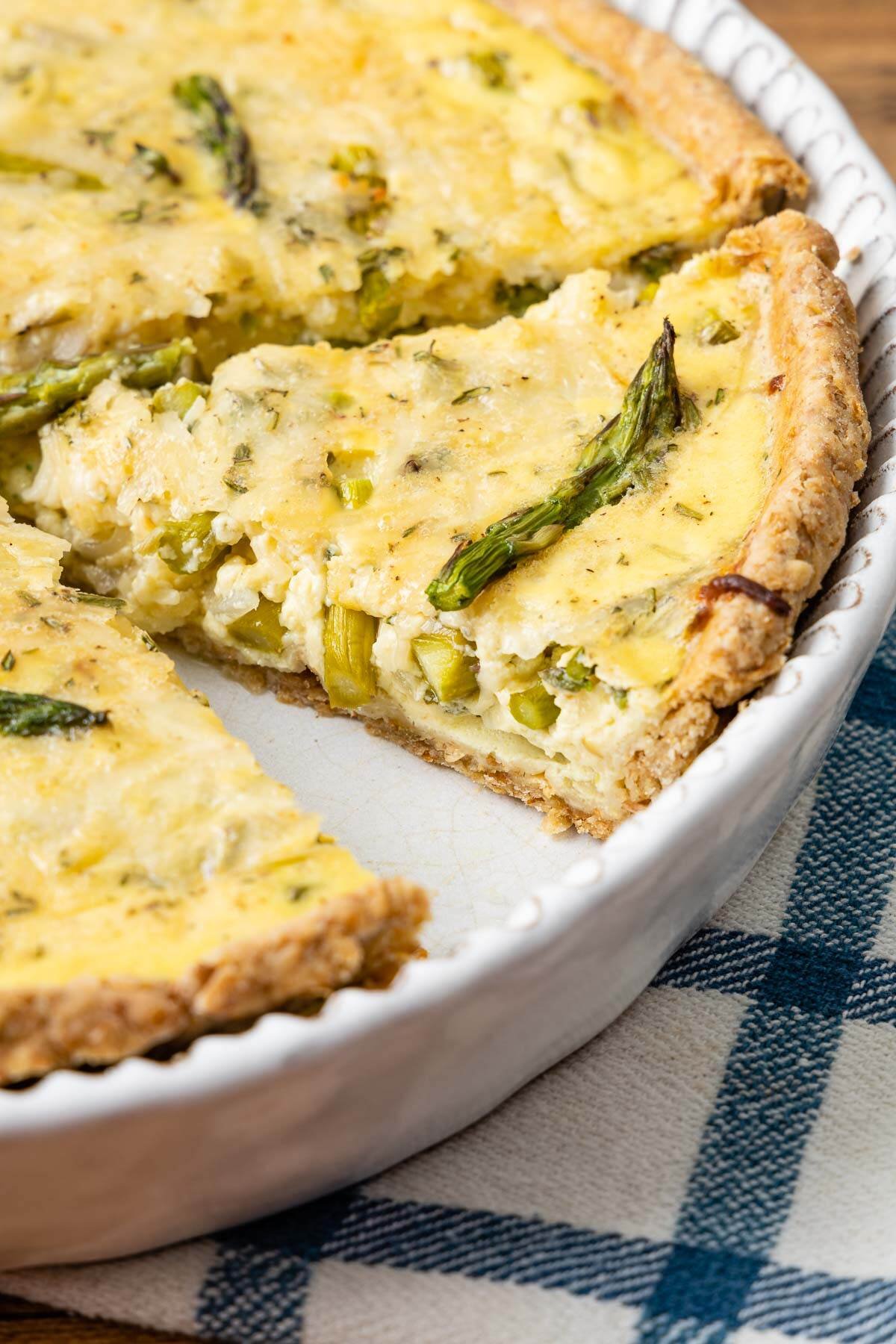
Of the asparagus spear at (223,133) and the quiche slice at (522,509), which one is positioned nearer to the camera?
the quiche slice at (522,509)

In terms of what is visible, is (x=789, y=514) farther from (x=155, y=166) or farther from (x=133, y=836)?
(x=155, y=166)

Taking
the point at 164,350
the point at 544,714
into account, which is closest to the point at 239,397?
the point at 164,350

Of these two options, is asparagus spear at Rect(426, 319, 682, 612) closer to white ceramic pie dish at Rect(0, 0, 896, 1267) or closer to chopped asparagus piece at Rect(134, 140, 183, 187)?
white ceramic pie dish at Rect(0, 0, 896, 1267)

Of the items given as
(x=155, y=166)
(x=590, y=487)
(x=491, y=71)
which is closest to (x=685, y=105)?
(x=491, y=71)

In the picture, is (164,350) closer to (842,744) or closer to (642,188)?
(642,188)

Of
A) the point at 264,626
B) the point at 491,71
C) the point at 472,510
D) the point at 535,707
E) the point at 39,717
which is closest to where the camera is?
the point at 39,717

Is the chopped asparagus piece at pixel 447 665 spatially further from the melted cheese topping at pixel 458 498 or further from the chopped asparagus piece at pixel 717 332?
the chopped asparagus piece at pixel 717 332

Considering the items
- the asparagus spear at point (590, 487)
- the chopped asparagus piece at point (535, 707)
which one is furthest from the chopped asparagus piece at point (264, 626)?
the chopped asparagus piece at point (535, 707)
